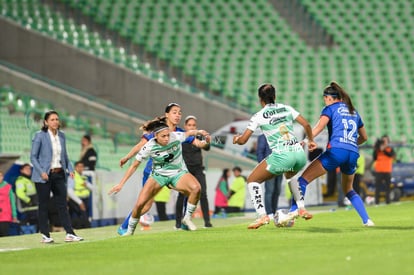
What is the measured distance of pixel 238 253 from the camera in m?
12.9

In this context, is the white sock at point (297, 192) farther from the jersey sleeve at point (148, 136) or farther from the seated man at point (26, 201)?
the seated man at point (26, 201)

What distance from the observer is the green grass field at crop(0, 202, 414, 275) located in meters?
→ 11.3

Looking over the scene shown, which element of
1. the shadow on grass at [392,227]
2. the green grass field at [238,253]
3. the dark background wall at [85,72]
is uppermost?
the dark background wall at [85,72]

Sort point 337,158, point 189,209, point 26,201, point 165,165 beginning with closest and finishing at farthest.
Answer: point 337,158, point 165,165, point 189,209, point 26,201

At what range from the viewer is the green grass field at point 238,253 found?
37.0 feet

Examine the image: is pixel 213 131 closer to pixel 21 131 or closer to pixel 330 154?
pixel 21 131

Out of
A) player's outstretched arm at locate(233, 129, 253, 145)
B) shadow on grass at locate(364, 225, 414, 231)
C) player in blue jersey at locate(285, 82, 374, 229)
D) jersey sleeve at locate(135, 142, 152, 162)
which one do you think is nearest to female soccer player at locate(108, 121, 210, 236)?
jersey sleeve at locate(135, 142, 152, 162)

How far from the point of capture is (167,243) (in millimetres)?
15039

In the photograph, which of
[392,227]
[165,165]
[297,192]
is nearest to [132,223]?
[165,165]

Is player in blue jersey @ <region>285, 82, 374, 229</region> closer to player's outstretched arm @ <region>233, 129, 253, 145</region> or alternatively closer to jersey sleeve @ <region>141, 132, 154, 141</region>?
player's outstretched arm @ <region>233, 129, 253, 145</region>

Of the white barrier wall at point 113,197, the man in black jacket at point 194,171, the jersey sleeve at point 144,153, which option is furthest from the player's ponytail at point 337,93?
the white barrier wall at point 113,197

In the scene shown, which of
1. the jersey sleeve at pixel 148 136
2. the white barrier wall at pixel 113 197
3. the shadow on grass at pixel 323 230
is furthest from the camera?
the white barrier wall at pixel 113 197

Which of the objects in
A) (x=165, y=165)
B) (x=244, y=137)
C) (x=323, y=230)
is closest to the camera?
(x=244, y=137)

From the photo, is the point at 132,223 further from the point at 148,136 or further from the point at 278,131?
the point at 278,131
